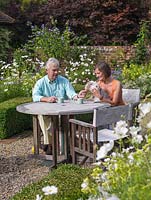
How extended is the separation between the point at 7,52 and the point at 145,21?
438 cm

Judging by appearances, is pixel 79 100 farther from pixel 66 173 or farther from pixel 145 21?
pixel 145 21

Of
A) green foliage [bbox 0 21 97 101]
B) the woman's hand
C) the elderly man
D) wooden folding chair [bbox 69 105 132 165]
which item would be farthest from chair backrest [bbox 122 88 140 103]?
green foliage [bbox 0 21 97 101]

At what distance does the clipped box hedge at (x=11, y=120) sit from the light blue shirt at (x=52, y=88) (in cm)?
140

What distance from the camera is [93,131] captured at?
4.67 m

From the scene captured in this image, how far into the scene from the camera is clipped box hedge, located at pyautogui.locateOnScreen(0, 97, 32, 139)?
726 cm

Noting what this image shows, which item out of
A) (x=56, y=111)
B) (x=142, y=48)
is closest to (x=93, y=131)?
(x=56, y=111)

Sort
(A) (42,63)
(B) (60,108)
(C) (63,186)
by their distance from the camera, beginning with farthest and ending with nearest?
(A) (42,63), (B) (60,108), (C) (63,186)

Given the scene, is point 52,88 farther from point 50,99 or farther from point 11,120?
point 11,120

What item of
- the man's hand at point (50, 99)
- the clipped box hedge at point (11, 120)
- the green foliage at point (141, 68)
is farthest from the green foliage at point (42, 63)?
the man's hand at point (50, 99)

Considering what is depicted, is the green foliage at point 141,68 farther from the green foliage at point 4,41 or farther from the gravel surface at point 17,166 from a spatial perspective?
the green foliage at point 4,41

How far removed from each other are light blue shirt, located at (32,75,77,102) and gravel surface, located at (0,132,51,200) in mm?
765

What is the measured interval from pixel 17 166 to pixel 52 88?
3.41 feet

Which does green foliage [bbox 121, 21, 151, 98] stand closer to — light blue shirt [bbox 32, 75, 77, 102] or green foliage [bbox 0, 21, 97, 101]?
green foliage [bbox 0, 21, 97, 101]

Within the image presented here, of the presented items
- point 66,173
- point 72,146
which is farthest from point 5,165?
point 66,173
